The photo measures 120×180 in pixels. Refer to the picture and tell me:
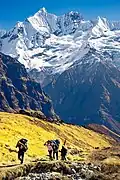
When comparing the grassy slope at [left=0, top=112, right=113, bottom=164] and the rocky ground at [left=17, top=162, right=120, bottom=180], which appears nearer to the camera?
the rocky ground at [left=17, top=162, right=120, bottom=180]

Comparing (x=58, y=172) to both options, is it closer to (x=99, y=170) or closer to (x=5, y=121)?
(x=99, y=170)

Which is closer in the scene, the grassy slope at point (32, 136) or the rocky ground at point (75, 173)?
the rocky ground at point (75, 173)

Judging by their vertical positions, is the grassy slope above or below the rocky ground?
above

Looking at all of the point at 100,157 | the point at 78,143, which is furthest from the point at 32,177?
the point at 78,143

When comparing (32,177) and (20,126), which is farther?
(20,126)

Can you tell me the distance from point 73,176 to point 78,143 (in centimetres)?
10923

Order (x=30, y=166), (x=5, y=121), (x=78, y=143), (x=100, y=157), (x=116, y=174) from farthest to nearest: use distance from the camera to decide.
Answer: (x=78, y=143) → (x=5, y=121) → (x=100, y=157) → (x=30, y=166) → (x=116, y=174)

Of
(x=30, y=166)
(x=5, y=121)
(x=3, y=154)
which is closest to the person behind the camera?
(x=30, y=166)

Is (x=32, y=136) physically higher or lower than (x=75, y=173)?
higher

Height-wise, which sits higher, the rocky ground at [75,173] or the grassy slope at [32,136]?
the grassy slope at [32,136]

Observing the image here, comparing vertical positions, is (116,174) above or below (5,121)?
below

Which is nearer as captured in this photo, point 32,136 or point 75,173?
point 75,173

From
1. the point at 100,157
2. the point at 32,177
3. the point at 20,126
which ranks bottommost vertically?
the point at 32,177

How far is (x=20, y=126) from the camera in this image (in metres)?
128
